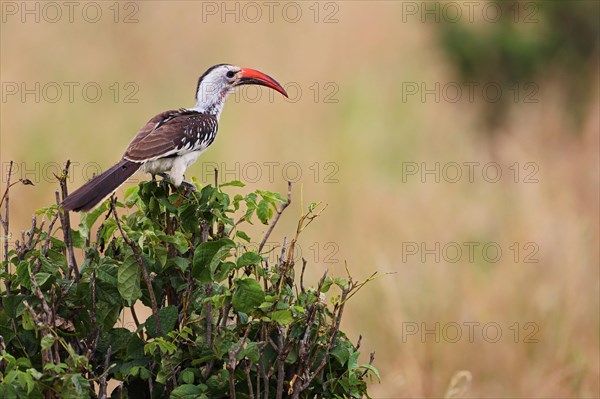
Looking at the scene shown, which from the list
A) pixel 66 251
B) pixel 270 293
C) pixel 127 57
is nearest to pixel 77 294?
pixel 66 251

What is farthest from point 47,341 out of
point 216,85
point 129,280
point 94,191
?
point 216,85

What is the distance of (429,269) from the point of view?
623cm

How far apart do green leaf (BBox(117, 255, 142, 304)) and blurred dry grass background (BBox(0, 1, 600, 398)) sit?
0.47 m

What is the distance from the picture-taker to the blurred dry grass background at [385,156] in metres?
5.71

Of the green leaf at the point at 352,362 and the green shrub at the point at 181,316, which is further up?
the green shrub at the point at 181,316

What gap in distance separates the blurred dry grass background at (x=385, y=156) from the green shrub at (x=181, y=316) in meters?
0.30

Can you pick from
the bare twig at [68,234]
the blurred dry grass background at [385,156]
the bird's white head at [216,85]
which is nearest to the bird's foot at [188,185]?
the bare twig at [68,234]

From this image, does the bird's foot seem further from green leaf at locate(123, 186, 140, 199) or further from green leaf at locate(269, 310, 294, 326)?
green leaf at locate(269, 310, 294, 326)

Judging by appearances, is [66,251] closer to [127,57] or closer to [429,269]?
[429,269]

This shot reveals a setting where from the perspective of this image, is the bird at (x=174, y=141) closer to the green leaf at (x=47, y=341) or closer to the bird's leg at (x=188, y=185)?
the bird's leg at (x=188, y=185)

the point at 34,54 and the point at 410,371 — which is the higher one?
the point at 34,54

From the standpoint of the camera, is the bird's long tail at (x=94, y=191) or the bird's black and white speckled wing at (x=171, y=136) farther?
the bird's black and white speckled wing at (x=171, y=136)

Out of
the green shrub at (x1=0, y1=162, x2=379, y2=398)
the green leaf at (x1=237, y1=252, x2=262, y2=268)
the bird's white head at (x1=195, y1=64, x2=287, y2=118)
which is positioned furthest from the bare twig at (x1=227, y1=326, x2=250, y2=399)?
the bird's white head at (x1=195, y1=64, x2=287, y2=118)

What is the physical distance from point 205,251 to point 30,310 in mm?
463
